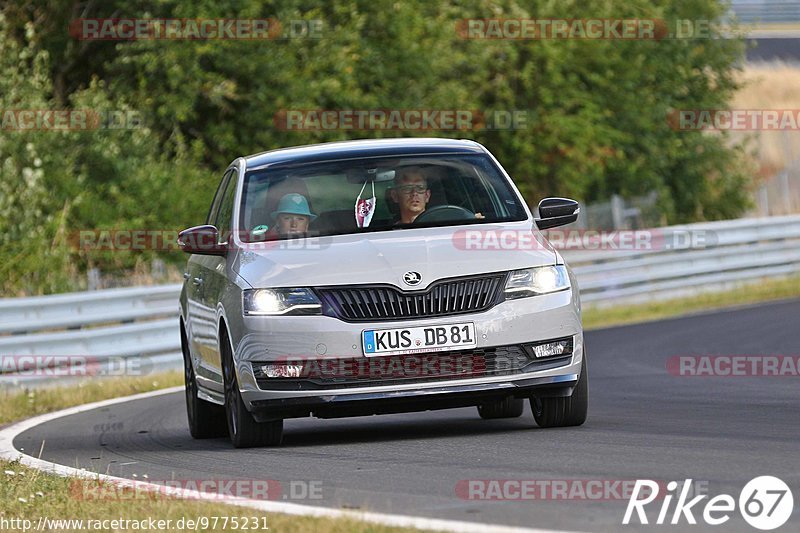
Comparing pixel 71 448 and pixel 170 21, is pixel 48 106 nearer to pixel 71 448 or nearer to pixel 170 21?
pixel 170 21

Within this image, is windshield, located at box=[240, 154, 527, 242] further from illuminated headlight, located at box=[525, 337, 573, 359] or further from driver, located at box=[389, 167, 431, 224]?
illuminated headlight, located at box=[525, 337, 573, 359]

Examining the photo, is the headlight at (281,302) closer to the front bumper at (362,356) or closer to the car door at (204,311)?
the front bumper at (362,356)

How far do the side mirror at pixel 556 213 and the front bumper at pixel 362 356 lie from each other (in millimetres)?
947

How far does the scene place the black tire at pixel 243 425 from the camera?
9570mm

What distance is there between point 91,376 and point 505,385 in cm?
875

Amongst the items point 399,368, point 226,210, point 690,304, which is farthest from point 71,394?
point 690,304

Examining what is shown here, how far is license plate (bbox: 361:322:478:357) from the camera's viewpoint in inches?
356

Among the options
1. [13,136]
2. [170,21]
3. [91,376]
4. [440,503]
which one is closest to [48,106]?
[13,136]

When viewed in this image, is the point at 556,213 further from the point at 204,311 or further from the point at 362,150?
the point at 204,311

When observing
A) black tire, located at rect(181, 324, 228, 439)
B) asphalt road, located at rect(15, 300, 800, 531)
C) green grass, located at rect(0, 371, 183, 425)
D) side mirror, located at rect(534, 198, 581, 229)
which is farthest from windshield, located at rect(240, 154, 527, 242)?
green grass, located at rect(0, 371, 183, 425)

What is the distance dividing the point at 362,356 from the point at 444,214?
1.33 meters

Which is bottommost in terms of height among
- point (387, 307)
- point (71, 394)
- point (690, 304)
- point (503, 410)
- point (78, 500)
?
point (690, 304)

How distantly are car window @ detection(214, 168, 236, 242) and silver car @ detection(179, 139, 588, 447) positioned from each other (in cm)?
31

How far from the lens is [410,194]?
10.1 metres
